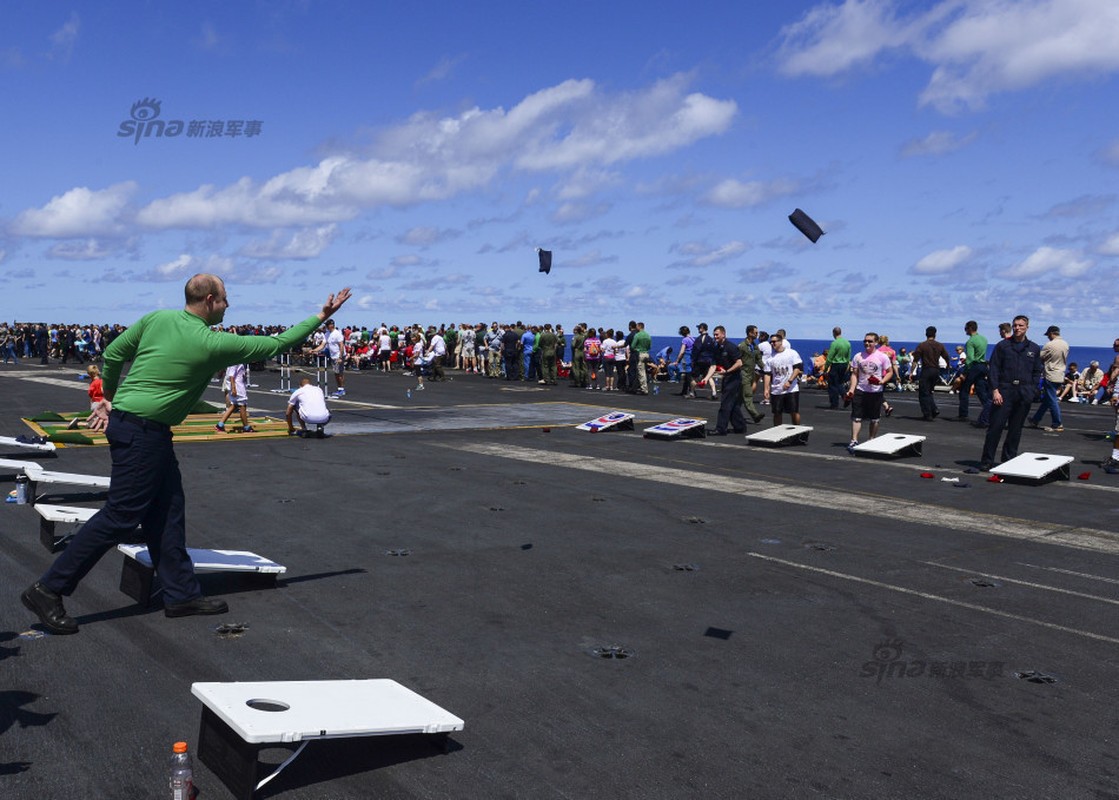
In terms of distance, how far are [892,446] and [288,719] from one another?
42.4 ft

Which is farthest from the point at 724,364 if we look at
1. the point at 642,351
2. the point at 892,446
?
the point at 642,351

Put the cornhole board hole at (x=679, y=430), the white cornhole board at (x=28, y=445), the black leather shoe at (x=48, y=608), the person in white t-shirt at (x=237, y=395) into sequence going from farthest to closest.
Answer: the cornhole board hole at (x=679, y=430), the person in white t-shirt at (x=237, y=395), the white cornhole board at (x=28, y=445), the black leather shoe at (x=48, y=608)

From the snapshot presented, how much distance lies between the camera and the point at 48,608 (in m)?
5.52

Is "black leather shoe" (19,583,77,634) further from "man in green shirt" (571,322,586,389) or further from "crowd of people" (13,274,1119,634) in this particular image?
"man in green shirt" (571,322,586,389)

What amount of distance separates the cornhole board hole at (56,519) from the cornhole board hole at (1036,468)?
36.4 feet

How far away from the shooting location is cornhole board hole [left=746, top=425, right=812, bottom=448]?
1614 centimetres

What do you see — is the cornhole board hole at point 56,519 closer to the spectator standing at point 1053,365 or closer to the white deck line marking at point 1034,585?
the white deck line marking at point 1034,585

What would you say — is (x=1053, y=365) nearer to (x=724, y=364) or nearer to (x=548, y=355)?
(x=724, y=364)

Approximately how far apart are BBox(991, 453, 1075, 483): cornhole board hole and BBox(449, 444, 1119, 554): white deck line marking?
2.40m

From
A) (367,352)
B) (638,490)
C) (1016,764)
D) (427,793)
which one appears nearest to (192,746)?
(427,793)

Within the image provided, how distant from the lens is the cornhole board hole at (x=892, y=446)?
14836 millimetres

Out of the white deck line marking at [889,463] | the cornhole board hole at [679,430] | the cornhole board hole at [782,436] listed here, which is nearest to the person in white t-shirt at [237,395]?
the cornhole board hole at [679,430]

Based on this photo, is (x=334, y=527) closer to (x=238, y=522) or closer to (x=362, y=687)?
(x=238, y=522)

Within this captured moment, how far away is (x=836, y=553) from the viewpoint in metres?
8.32
